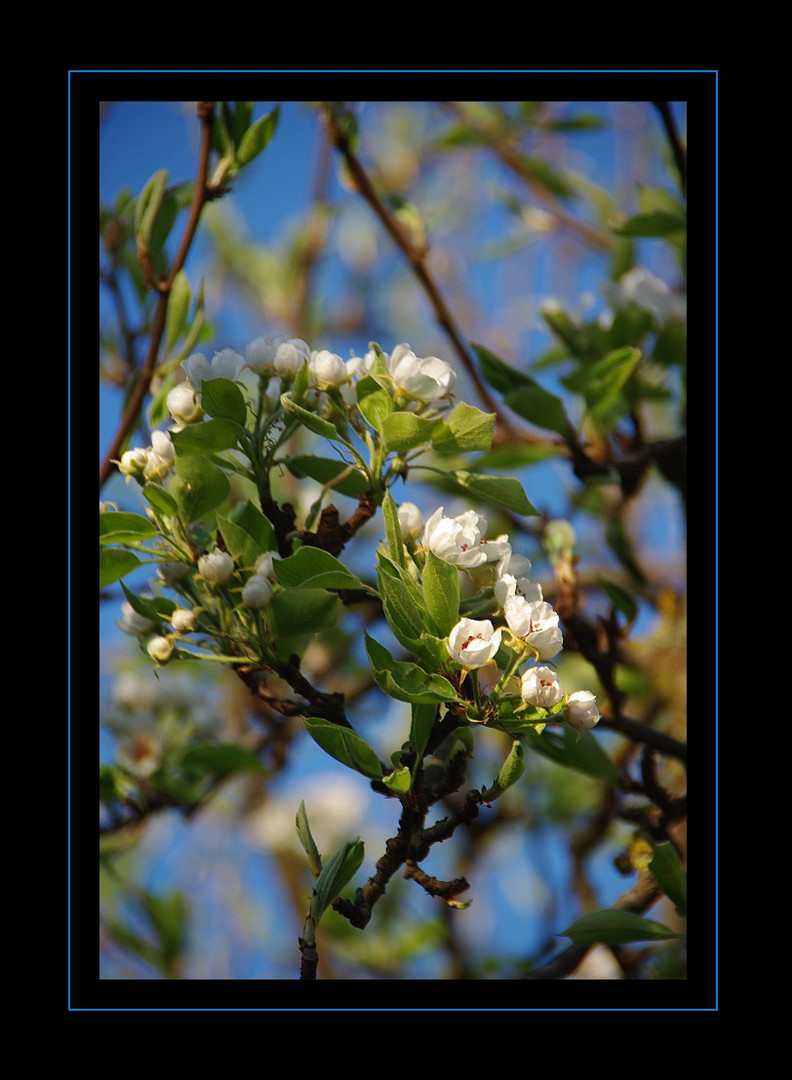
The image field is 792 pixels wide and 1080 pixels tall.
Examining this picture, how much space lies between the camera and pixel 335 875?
3.12ft

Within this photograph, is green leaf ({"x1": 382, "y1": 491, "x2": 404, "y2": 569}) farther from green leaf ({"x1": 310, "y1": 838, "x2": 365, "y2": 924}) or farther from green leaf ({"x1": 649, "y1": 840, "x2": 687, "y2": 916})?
green leaf ({"x1": 649, "y1": 840, "x2": 687, "y2": 916})

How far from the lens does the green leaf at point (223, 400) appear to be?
94 centimetres

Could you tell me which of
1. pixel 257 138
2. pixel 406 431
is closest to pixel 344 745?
pixel 406 431

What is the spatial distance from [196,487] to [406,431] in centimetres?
22

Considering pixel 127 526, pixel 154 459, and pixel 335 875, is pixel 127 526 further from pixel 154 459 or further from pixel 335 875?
pixel 335 875

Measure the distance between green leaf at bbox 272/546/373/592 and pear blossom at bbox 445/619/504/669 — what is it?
0.37 ft

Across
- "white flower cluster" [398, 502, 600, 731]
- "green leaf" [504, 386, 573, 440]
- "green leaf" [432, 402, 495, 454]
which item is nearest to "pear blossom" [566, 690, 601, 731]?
"white flower cluster" [398, 502, 600, 731]

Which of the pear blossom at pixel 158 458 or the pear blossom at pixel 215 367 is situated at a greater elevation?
the pear blossom at pixel 215 367

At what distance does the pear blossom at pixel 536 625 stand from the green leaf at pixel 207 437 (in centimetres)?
30

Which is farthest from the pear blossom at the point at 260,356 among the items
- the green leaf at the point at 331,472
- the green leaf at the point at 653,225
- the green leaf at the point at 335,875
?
the green leaf at the point at 653,225

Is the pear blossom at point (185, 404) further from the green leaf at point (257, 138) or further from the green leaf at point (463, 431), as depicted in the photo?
the green leaf at point (257, 138)

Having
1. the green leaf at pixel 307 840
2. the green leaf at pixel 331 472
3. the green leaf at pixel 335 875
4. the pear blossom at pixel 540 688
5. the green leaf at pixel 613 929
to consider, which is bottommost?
the green leaf at pixel 613 929

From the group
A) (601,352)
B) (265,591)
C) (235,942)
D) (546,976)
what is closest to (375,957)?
(235,942)
